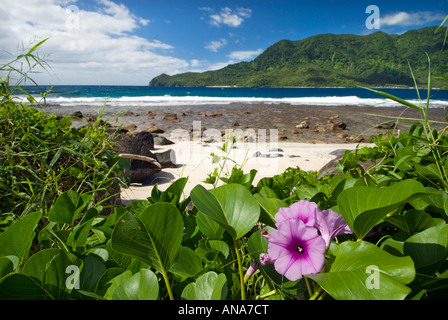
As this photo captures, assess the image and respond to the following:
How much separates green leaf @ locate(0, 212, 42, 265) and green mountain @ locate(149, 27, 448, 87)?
3057 centimetres

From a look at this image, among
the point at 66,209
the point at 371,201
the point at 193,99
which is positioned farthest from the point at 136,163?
the point at 193,99

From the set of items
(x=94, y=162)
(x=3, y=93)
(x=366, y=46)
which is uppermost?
(x=366, y=46)

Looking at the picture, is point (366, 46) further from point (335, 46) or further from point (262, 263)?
point (262, 263)

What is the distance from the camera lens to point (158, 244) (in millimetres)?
412

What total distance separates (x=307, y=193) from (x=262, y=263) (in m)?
0.37

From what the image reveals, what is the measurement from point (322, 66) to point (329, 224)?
264 feet

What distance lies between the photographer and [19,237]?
480 mm

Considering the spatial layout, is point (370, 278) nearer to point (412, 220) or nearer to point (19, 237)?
point (412, 220)

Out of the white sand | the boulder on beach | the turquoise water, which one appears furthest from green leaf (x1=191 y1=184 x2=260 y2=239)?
the turquoise water

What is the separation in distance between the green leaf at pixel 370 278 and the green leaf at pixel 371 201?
6 cm

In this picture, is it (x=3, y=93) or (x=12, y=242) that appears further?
(x=3, y=93)

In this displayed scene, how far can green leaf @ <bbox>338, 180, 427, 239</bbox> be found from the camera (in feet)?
1.42
